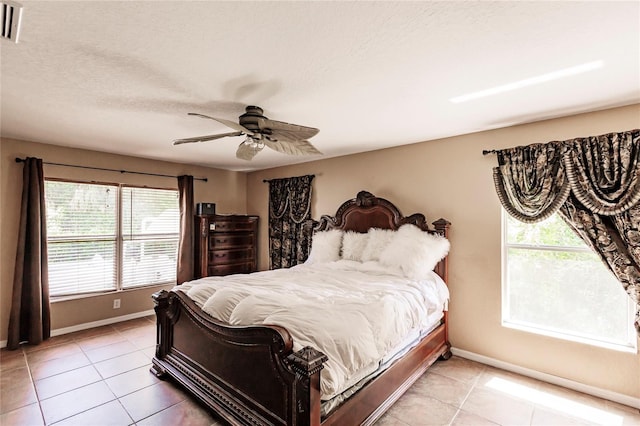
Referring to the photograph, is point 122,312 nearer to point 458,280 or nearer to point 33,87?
point 33,87

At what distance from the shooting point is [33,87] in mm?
2158

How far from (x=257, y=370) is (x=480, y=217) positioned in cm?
259

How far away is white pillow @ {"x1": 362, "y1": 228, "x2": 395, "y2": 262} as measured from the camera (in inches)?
140

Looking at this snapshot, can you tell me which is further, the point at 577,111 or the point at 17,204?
the point at 17,204

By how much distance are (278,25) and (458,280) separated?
9.86ft

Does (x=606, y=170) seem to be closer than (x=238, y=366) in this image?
No

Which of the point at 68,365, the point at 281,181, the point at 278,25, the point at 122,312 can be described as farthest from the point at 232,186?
the point at 278,25

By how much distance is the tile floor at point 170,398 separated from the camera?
2217 mm

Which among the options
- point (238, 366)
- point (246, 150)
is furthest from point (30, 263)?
point (238, 366)

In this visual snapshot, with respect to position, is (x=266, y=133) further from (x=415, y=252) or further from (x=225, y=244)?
(x=225, y=244)

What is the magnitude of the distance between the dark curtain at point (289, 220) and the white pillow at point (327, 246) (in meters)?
0.64

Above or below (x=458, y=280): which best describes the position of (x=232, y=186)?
above

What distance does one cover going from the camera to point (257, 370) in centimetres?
192

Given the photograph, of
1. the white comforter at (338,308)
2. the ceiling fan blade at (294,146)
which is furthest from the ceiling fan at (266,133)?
the white comforter at (338,308)
